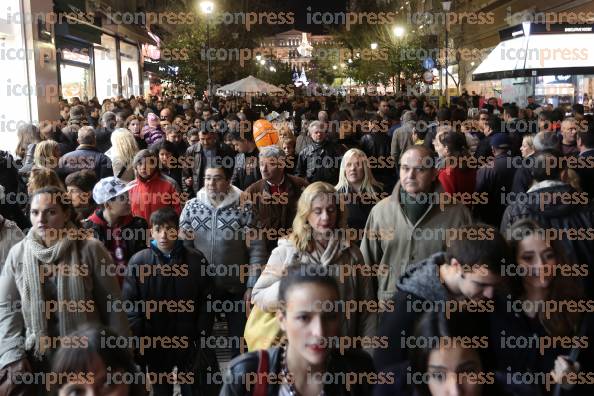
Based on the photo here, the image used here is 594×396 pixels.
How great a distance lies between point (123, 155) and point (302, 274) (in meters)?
6.03

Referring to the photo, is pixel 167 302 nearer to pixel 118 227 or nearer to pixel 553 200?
pixel 118 227

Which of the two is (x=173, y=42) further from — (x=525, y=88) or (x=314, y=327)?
(x=314, y=327)

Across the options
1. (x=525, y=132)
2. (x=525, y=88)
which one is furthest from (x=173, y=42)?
(x=525, y=132)

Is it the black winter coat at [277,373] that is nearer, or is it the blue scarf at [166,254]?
the black winter coat at [277,373]

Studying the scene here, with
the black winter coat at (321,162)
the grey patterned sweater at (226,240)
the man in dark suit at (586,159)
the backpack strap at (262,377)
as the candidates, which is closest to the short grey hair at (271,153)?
the grey patterned sweater at (226,240)

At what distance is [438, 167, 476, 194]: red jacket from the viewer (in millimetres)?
8141

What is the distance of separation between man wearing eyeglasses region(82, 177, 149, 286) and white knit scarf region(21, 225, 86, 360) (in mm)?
1003

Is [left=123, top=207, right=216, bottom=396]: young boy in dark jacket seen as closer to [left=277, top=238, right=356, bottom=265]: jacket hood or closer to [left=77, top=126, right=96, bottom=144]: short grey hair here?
[left=277, top=238, right=356, bottom=265]: jacket hood

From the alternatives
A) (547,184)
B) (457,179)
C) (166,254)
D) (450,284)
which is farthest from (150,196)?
(450,284)

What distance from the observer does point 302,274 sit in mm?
3271

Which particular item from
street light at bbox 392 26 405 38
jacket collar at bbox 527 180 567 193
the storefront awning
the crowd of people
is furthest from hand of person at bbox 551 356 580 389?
street light at bbox 392 26 405 38

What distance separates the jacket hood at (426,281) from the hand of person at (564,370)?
641mm

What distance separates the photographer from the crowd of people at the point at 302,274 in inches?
119

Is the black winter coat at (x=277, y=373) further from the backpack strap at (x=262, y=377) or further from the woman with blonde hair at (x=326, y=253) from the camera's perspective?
the woman with blonde hair at (x=326, y=253)
